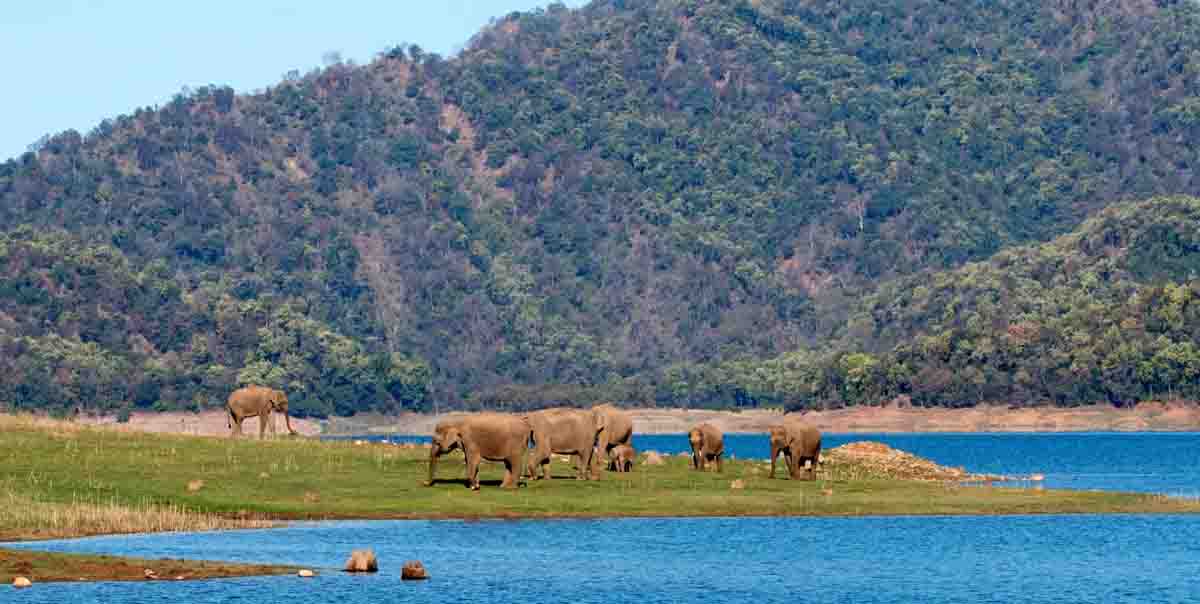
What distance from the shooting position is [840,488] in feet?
299

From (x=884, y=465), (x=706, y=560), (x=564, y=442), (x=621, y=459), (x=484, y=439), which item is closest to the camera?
(x=706, y=560)

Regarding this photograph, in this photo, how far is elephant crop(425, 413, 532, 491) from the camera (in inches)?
3241

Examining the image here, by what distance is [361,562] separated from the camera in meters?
61.5

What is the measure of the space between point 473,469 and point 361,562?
71.4 feet

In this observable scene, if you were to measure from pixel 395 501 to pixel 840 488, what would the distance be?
1992cm

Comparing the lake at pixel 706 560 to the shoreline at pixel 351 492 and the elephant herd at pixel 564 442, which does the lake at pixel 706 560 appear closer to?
the shoreline at pixel 351 492

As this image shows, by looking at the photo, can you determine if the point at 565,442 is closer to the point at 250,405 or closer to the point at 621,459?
the point at 621,459

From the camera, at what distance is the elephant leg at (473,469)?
8269 centimetres

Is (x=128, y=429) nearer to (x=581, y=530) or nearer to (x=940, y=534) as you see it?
(x=581, y=530)

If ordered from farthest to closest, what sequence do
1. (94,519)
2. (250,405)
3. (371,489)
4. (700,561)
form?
1. (250,405)
2. (371,489)
3. (94,519)
4. (700,561)

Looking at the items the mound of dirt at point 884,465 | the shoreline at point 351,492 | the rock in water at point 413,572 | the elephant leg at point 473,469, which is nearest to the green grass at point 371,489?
the shoreline at point 351,492

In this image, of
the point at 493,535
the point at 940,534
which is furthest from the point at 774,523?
the point at 493,535

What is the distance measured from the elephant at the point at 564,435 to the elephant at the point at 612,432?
3.33 metres

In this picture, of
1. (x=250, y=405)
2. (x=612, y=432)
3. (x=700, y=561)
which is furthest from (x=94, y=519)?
(x=250, y=405)
